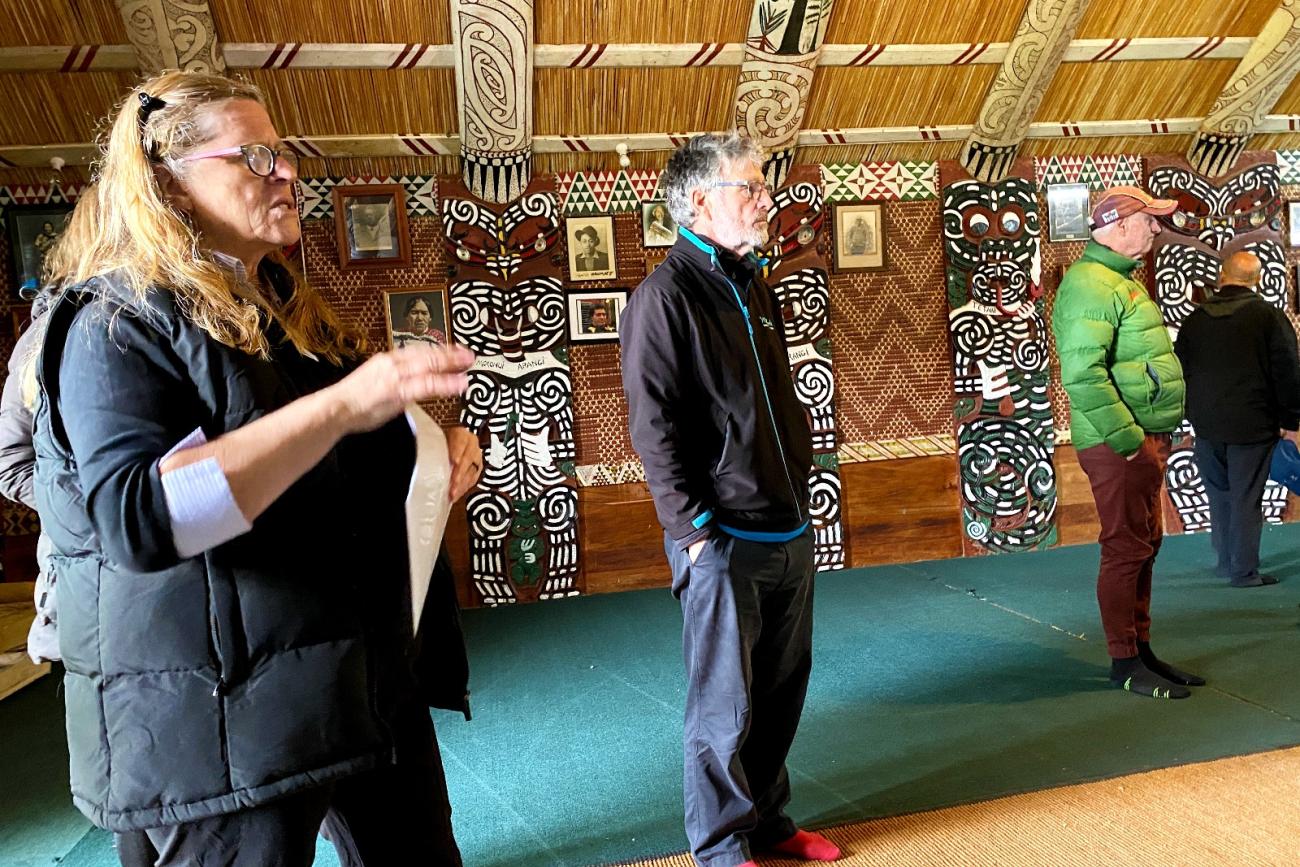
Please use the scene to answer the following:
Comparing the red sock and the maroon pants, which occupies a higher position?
the maroon pants

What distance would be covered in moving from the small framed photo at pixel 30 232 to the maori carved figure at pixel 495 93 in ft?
6.76

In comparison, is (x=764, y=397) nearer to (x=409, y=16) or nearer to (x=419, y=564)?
(x=419, y=564)

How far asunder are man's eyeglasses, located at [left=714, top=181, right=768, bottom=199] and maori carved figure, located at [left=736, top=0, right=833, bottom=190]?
2.55 metres

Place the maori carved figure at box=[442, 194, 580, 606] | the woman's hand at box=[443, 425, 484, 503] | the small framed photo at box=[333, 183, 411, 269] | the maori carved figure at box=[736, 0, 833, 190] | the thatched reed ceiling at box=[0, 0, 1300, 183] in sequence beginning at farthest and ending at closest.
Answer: the maori carved figure at box=[442, 194, 580, 606] < the small framed photo at box=[333, 183, 411, 269] < the maori carved figure at box=[736, 0, 833, 190] < the thatched reed ceiling at box=[0, 0, 1300, 183] < the woman's hand at box=[443, 425, 484, 503]

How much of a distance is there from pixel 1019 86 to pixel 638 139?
6.75 ft

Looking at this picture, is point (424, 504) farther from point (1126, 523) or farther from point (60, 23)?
point (60, 23)

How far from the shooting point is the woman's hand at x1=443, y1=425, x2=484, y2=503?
4.68ft

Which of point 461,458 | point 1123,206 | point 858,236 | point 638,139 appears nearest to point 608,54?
point 638,139

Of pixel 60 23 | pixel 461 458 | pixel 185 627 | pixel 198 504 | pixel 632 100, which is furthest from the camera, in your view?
pixel 632 100

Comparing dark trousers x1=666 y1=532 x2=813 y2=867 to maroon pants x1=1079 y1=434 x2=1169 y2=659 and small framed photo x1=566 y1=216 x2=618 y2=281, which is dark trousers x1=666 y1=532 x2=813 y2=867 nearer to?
maroon pants x1=1079 y1=434 x2=1169 y2=659

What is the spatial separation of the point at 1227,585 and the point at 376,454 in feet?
15.4

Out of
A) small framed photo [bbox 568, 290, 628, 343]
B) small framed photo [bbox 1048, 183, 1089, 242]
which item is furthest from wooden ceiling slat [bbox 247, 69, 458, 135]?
small framed photo [bbox 1048, 183, 1089, 242]

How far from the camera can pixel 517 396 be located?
5375 millimetres

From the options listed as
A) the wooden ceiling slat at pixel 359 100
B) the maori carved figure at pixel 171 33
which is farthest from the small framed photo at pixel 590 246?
the maori carved figure at pixel 171 33
